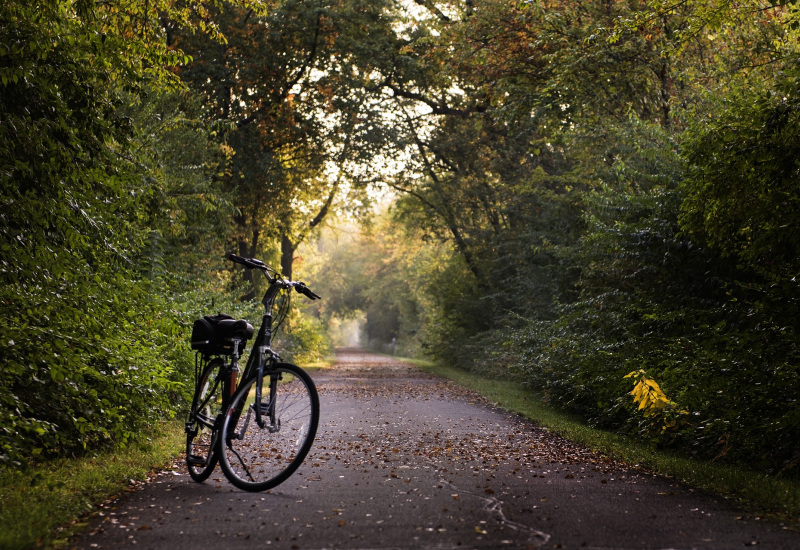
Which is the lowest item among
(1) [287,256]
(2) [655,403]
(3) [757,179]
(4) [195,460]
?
(4) [195,460]

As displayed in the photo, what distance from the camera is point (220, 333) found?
657cm

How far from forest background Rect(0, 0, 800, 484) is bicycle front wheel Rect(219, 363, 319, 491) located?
1.38 meters

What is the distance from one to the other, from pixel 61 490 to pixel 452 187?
2535cm

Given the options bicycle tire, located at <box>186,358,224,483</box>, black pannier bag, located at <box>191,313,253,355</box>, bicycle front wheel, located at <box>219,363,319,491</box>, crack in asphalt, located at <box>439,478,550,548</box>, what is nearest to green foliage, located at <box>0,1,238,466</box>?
bicycle tire, located at <box>186,358,224,483</box>

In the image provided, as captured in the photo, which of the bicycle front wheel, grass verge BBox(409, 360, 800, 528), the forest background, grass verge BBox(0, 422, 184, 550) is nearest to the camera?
grass verge BBox(0, 422, 184, 550)

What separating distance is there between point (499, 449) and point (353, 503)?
3.42 meters

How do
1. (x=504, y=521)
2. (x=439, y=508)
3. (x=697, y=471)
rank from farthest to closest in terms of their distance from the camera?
(x=697, y=471), (x=439, y=508), (x=504, y=521)

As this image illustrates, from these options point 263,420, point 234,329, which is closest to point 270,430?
point 263,420

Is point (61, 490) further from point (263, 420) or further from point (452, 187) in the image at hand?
point (452, 187)

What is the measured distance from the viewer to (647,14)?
10.2 metres

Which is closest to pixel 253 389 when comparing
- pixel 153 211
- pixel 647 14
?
pixel 647 14

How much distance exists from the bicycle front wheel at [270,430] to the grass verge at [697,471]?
10.9ft

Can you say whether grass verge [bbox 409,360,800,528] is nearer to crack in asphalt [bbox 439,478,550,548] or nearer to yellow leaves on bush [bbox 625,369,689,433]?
yellow leaves on bush [bbox 625,369,689,433]

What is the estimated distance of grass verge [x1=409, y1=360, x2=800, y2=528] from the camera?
5.45 metres
